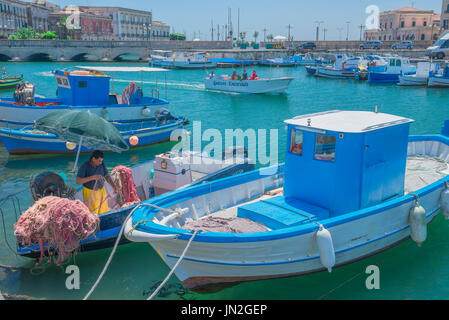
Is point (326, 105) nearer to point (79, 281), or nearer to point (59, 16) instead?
point (79, 281)

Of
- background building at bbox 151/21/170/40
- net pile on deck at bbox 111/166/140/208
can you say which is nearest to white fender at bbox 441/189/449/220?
net pile on deck at bbox 111/166/140/208

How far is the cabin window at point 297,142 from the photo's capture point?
7988 mm

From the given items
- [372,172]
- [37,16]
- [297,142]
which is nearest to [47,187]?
[297,142]

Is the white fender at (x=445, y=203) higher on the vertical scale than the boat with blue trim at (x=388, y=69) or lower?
lower

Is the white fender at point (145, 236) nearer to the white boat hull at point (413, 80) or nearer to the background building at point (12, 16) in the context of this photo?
the white boat hull at point (413, 80)

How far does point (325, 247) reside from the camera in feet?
22.3

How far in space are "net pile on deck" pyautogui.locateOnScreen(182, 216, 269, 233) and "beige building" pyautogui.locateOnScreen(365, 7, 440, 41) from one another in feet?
352

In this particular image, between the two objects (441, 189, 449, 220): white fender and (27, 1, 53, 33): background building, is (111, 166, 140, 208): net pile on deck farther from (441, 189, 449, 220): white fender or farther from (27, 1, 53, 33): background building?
(27, 1, 53, 33): background building

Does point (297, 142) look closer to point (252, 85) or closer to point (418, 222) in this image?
point (418, 222)

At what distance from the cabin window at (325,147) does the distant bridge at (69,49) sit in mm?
76714

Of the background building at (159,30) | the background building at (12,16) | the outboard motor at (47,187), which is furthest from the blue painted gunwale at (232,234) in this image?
the background building at (159,30)

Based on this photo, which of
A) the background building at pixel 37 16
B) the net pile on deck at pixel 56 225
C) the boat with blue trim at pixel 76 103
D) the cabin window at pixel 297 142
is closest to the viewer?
the net pile on deck at pixel 56 225

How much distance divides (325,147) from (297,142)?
57 centimetres

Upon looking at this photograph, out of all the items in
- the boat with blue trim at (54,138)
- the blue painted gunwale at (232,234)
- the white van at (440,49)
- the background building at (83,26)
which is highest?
the background building at (83,26)
